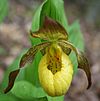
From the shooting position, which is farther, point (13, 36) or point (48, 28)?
point (13, 36)

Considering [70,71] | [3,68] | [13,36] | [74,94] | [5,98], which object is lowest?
[5,98]

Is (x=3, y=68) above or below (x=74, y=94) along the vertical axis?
above

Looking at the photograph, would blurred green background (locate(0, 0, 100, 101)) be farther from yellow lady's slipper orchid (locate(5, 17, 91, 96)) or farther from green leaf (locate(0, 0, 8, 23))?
yellow lady's slipper orchid (locate(5, 17, 91, 96))

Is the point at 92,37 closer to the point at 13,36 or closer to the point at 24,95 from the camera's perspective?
the point at 13,36

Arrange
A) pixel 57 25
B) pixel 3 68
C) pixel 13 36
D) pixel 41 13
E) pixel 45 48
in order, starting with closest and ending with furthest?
pixel 57 25
pixel 41 13
pixel 45 48
pixel 3 68
pixel 13 36

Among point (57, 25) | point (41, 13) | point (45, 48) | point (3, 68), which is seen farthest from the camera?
point (3, 68)

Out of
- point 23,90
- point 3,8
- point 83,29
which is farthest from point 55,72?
point 83,29

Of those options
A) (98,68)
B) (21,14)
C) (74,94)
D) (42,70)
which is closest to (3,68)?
(74,94)

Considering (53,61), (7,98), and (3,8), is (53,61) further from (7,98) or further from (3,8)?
(3,8)
